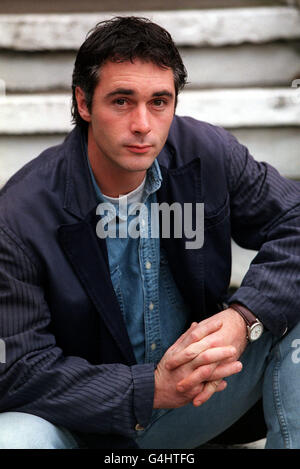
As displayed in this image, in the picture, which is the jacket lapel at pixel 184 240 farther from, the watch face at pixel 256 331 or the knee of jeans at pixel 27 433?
the knee of jeans at pixel 27 433

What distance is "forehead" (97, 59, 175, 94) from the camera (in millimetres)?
1795

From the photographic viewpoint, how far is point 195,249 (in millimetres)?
2035

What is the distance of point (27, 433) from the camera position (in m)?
1.67

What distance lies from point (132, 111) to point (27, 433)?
2.93ft

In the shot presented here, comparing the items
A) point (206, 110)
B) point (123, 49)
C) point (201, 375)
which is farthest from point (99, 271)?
point (206, 110)

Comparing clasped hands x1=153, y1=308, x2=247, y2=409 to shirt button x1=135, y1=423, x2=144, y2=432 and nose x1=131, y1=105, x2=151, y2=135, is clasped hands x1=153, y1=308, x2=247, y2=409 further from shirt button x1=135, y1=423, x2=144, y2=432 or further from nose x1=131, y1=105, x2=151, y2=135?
nose x1=131, y1=105, x2=151, y2=135

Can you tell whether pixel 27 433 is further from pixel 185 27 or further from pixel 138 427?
pixel 185 27

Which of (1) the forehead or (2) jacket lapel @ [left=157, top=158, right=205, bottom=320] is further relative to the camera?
(2) jacket lapel @ [left=157, top=158, right=205, bottom=320]

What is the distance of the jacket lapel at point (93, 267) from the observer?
72.2 inches

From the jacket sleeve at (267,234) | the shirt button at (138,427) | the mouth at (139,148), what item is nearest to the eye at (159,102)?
the mouth at (139,148)

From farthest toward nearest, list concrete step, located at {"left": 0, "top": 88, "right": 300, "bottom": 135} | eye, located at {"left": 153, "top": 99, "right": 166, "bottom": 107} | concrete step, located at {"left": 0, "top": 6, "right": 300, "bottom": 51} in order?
1. concrete step, located at {"left": 0, "top": 6, "right": 300, "bottom": 51}
2. concrete step, located at {"left": 0, "top": 88, "right": 300, "bottom": 135}
3. eye, located at {"left": 153, "top": 99, "right": 166, "bottom": 107}

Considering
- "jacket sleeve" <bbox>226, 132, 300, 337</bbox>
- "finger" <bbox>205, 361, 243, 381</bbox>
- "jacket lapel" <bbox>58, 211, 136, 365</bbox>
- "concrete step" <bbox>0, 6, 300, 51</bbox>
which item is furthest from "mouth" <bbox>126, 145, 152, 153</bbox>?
"concrete step" <bbox>0, 6, 300, 51</bbox>

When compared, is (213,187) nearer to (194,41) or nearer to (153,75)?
(153,75)
